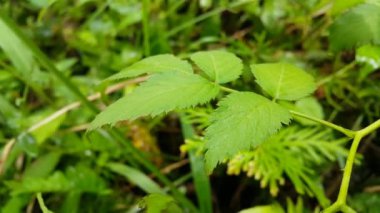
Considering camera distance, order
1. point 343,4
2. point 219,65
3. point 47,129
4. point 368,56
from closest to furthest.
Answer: point 219,65 < point 343,4 < point 368,56 < point 47,129

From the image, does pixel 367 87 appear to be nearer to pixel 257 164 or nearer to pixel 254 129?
pixel 257 164

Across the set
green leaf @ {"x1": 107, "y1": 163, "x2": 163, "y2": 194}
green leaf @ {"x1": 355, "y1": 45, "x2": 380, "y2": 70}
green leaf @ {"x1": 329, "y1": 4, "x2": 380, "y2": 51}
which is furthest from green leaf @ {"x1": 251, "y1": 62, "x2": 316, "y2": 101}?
green leaf @ {"x1": 107, "y1": 163, "x2": 163, "y2": 194}

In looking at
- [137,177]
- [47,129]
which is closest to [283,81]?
[137,177]

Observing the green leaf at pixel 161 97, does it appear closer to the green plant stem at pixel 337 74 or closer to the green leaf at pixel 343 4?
the green leaf at pixel 343 4

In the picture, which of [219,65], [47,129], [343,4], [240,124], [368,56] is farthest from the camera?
[47,129]

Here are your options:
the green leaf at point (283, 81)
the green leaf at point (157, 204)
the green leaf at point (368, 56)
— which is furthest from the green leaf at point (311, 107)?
the green leaf at point (157, 204)

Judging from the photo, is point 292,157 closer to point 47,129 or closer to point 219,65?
point 219,65

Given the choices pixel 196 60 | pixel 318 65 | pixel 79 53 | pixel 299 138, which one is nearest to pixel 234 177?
pixel 299 138
